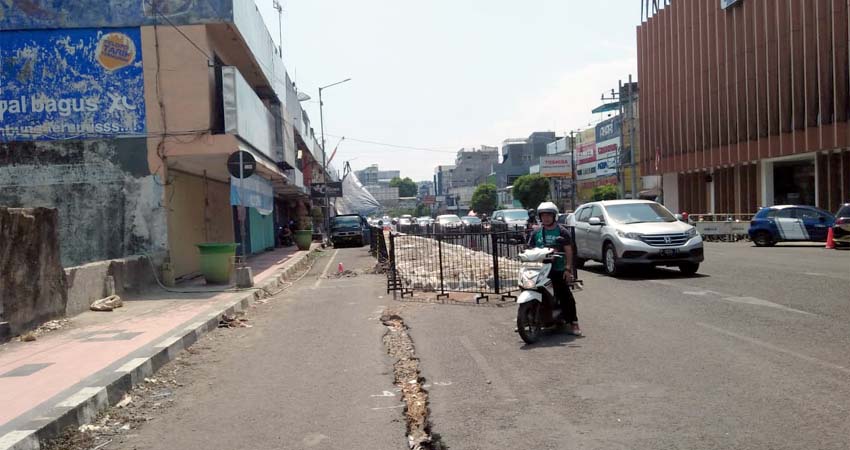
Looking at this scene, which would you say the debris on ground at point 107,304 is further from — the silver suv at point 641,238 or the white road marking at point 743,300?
the white road marking at point 743,300

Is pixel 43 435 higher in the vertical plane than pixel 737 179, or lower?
lower

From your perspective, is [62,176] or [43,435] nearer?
[43,435]

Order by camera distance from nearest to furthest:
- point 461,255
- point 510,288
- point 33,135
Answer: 1. point 510,288
2. point 461,255
3. point 33,135

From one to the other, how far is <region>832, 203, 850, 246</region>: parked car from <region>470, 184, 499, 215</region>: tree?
82493mm

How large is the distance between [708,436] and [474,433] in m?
1.52

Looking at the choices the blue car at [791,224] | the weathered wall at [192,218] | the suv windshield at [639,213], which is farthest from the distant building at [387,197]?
the suv windshield at [639,213]

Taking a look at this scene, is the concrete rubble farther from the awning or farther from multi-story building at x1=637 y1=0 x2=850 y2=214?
the awning

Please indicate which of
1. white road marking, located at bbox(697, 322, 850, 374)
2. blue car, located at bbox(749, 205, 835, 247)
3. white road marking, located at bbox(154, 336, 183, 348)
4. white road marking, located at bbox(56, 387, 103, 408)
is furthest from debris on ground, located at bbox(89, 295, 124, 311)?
blue car, located at bbox(749, 205, 835, 247)

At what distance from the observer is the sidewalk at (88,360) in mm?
5276

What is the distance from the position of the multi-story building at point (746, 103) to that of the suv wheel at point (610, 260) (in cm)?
1990

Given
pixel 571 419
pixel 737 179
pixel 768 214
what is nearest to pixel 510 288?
pixel 571 419

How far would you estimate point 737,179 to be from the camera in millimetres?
38844

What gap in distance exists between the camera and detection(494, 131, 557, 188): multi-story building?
11244 cm

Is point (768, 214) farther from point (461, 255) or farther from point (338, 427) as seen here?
point (338, 427)
